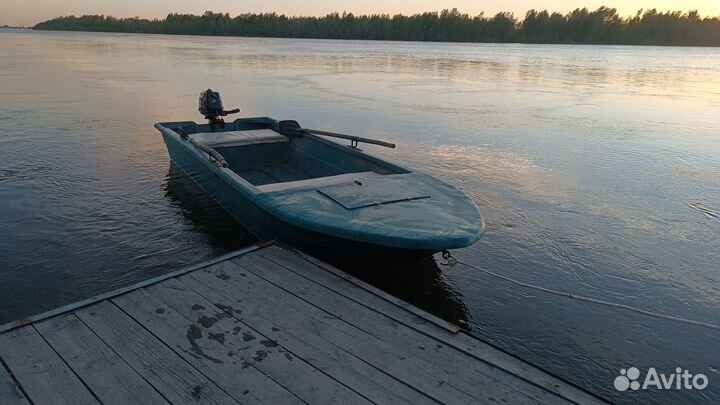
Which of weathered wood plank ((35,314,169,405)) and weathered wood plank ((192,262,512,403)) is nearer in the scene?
weathered wood plank ((35,314,169,405))

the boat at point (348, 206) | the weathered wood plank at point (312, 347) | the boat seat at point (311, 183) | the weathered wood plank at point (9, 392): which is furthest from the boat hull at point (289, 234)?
the weathered wood plank at point (9, 392)

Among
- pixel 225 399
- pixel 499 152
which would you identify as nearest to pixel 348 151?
pixel 225 399

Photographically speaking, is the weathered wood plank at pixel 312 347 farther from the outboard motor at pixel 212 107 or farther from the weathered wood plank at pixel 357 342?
the outboard motor at pixel 212 107

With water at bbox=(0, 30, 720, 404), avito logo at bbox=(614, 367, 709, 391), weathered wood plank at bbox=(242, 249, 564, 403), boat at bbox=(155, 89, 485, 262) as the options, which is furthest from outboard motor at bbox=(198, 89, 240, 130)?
avito logo at bbox=(614, 367, 709, 391)

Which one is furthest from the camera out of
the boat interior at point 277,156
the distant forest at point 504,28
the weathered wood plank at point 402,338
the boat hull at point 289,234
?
the distant forest at point 504,28

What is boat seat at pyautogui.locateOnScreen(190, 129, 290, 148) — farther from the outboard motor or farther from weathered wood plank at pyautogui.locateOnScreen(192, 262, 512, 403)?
weathered wood plank at pyautogui.locateOnScreen(192, 262, 512, 403)

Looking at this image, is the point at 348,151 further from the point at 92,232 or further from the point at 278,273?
the point at 92,232

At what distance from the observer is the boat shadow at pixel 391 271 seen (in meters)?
5.20

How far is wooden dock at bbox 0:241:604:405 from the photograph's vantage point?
300cm

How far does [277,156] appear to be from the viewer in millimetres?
8945

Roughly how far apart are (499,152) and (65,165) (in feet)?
32.8

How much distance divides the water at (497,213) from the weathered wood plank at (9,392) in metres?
2.27

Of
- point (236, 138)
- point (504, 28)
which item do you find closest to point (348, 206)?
point (236, 138)

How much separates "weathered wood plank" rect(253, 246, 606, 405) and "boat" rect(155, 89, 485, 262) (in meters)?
0.34
